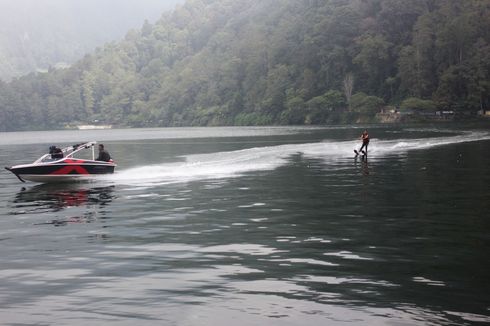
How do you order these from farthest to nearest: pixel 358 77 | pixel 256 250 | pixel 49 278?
pixel 358 77 → pixel 256 250 → pixel 49 278

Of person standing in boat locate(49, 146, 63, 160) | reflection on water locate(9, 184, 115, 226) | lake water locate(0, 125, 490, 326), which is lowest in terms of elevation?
lake water locate(0, 125, 490, 326)

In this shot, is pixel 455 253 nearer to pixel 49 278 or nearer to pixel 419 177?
pixel 49 278

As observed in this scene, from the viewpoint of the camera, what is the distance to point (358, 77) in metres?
192

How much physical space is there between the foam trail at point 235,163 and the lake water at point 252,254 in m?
5.78

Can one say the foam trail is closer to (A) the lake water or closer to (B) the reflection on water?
(B) the reflection on water

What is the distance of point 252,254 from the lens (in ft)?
53.4

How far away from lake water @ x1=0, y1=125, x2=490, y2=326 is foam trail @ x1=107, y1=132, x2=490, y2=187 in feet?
18.9

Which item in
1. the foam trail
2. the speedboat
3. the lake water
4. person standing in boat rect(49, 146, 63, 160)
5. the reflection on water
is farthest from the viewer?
the foam trail

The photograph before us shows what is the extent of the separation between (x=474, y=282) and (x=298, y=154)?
45332mm

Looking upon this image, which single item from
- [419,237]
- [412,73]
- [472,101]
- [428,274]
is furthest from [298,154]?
[412,73]

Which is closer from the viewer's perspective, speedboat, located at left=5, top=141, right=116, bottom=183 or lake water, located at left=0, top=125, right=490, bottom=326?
lake water, located at left=0, top=125, right=490, bottom=326

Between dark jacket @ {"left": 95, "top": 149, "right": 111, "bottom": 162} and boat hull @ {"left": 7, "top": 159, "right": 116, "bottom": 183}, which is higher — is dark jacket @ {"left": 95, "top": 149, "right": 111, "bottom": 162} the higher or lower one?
the higher one

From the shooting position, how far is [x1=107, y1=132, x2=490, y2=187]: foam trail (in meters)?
39.3

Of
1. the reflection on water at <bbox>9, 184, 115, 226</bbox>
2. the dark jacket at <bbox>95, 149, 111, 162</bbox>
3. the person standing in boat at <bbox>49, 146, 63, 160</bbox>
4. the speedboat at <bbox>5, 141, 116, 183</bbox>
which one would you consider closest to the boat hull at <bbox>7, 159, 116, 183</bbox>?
the speedboat at <bbox>5, 141, 116, 183</bbox>
